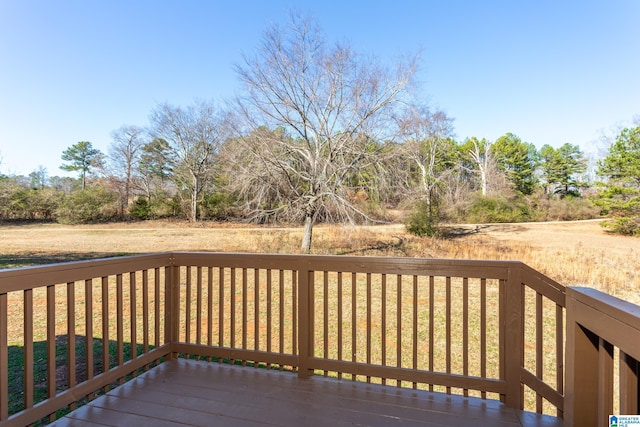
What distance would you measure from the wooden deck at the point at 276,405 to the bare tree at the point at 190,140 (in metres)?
14.0

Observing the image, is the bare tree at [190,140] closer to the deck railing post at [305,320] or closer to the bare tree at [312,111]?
the bare tree at [312,111]

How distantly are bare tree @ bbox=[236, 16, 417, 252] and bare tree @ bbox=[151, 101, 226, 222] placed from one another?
23.6ft

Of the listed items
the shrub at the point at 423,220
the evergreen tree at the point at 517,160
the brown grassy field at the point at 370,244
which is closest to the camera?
the brown grassy field at the point at 370,244

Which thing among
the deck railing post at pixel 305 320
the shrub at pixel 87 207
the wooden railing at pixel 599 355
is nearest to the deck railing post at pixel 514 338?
the wooden railing at pixel 599 355

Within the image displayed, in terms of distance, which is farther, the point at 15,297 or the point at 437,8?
the point at 437,8

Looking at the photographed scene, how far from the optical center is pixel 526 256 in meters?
9.40

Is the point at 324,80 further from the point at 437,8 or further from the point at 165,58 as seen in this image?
the point at 165,58

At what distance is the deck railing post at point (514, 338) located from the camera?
1.75 metres

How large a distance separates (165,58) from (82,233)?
26.2ft

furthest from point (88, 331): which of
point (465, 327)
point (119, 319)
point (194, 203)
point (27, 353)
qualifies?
point (194, 203)

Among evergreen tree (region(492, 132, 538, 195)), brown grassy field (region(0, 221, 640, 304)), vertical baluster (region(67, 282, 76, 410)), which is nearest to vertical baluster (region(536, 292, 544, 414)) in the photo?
vertical baluster (region(67, 282, 76, 410))

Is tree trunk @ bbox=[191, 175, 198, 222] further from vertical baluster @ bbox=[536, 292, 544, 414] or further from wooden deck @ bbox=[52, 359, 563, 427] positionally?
vertical baluster @ bbox=[536, 292, 544, 414]

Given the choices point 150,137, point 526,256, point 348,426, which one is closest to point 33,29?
point 150,137

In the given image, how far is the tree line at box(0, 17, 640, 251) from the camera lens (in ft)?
27.9
